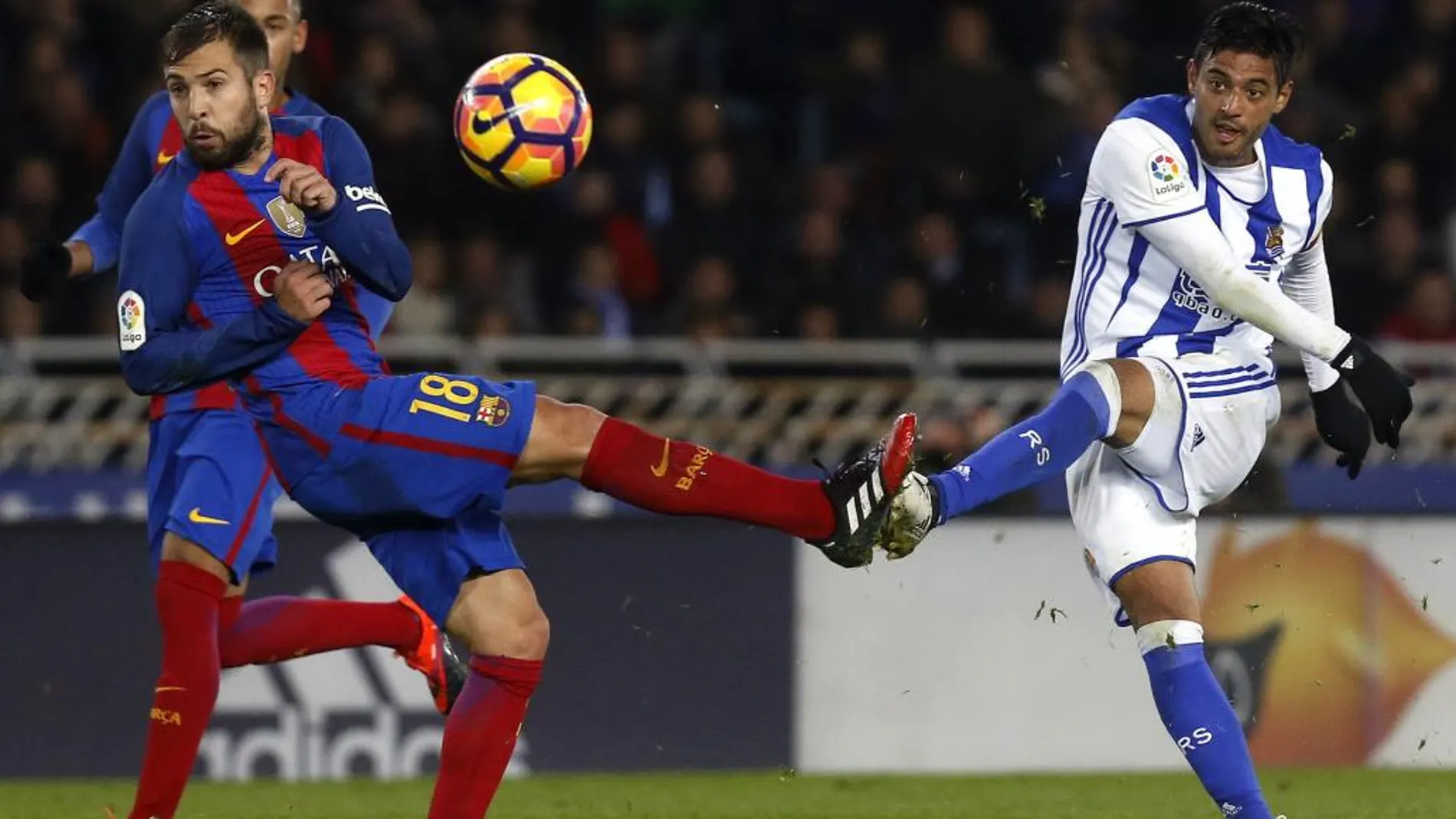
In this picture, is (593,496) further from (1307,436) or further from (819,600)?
(1307,436)

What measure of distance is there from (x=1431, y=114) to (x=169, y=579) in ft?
24.3

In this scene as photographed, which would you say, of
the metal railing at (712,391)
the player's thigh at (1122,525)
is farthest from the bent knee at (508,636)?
the metal railing at (712,391)

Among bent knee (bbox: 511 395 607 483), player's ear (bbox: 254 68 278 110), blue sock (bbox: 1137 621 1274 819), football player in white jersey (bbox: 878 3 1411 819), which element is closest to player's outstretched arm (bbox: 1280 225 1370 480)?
football player in white jersey (bbox: 878 3 1411 819)

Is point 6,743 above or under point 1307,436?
under

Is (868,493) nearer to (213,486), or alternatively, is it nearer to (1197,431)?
(1197,431)

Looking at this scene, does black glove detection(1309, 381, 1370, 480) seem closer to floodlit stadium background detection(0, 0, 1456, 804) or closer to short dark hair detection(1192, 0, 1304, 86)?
short dark hair detection(1192, 0, 1304, 86)

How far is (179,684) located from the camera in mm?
5344

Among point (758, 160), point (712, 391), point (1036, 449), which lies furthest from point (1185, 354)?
point (758, 160)

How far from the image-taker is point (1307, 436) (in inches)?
366

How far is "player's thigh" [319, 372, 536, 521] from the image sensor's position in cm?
492

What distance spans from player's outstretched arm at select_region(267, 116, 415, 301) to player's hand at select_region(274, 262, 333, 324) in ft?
0.28

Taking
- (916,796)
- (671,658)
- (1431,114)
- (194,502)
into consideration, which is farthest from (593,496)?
(1431,114)

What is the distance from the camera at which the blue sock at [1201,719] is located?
5.27 meters

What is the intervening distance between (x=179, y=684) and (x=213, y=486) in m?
0.47
